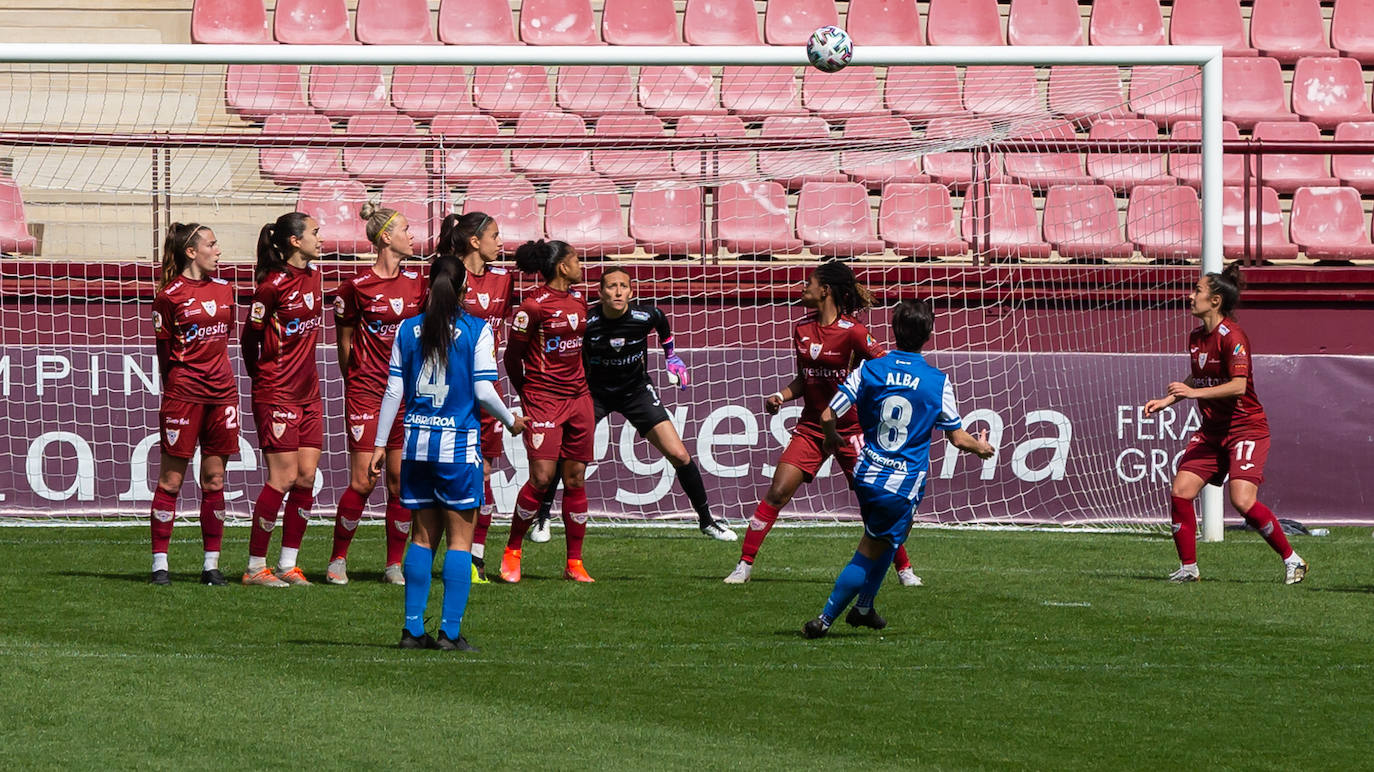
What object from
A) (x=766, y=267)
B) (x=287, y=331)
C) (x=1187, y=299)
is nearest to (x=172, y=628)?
(x=287, y=331)

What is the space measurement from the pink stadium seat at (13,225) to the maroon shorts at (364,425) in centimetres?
574

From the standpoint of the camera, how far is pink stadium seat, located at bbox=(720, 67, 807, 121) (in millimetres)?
15227

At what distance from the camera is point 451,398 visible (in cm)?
710

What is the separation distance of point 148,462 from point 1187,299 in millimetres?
7605

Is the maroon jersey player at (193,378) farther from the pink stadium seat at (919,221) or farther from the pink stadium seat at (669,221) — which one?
the pink stadium seat at (919,221)

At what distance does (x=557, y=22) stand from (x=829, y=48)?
19.1ft

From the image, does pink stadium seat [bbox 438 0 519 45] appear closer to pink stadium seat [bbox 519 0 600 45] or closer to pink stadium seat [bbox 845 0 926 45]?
pink stadium seat [bbox 519 0 600 45]

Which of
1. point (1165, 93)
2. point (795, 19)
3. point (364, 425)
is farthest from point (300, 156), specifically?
point (1165, 93)

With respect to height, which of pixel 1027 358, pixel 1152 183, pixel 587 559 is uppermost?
pixel 1152 183

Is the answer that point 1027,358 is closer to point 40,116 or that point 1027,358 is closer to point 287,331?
point 287,331

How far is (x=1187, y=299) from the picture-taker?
13281mm

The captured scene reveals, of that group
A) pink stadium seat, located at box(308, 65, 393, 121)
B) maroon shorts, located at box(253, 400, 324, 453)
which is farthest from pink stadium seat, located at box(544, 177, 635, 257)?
maroon shorts, located at box(253, 400, 324, 453)

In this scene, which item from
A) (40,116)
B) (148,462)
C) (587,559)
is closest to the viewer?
(587,559)

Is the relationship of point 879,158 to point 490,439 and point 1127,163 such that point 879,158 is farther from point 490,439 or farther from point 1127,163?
point 490,439
